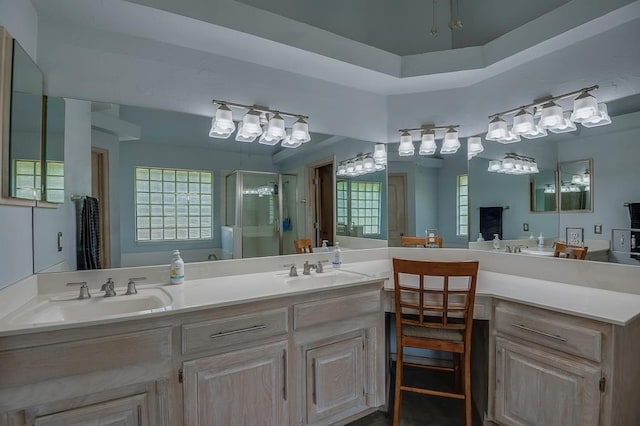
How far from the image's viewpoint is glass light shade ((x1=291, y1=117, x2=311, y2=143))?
2248 mm

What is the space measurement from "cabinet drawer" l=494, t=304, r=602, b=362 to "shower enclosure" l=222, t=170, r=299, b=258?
4.58 feet

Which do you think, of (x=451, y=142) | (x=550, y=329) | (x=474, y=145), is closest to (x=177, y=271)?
(x=550, y=329)

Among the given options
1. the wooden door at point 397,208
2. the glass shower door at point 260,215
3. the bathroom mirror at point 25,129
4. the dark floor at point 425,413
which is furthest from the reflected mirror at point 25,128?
the wooden door at point 397,208

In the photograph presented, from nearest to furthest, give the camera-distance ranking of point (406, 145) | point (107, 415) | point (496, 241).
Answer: point (107, 415) → point (496, 241) → point (406, 145)

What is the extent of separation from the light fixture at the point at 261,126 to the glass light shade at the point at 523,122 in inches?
56.8

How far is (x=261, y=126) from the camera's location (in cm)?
219

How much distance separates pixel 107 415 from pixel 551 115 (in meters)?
2.78

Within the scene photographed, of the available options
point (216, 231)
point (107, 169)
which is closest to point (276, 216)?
point (216, 231)

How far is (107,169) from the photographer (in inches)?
67.9

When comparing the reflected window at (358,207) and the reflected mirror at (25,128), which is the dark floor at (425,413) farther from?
the reflected mirror at (25,128)

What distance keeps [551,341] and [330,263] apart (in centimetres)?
141

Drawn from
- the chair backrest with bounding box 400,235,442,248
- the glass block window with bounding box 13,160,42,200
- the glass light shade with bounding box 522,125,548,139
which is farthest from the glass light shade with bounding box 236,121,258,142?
the glass light shade with bounding box 522,125,548,139

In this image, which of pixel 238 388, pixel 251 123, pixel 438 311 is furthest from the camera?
pixel 251 123

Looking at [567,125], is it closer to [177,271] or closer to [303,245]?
[303,245]
